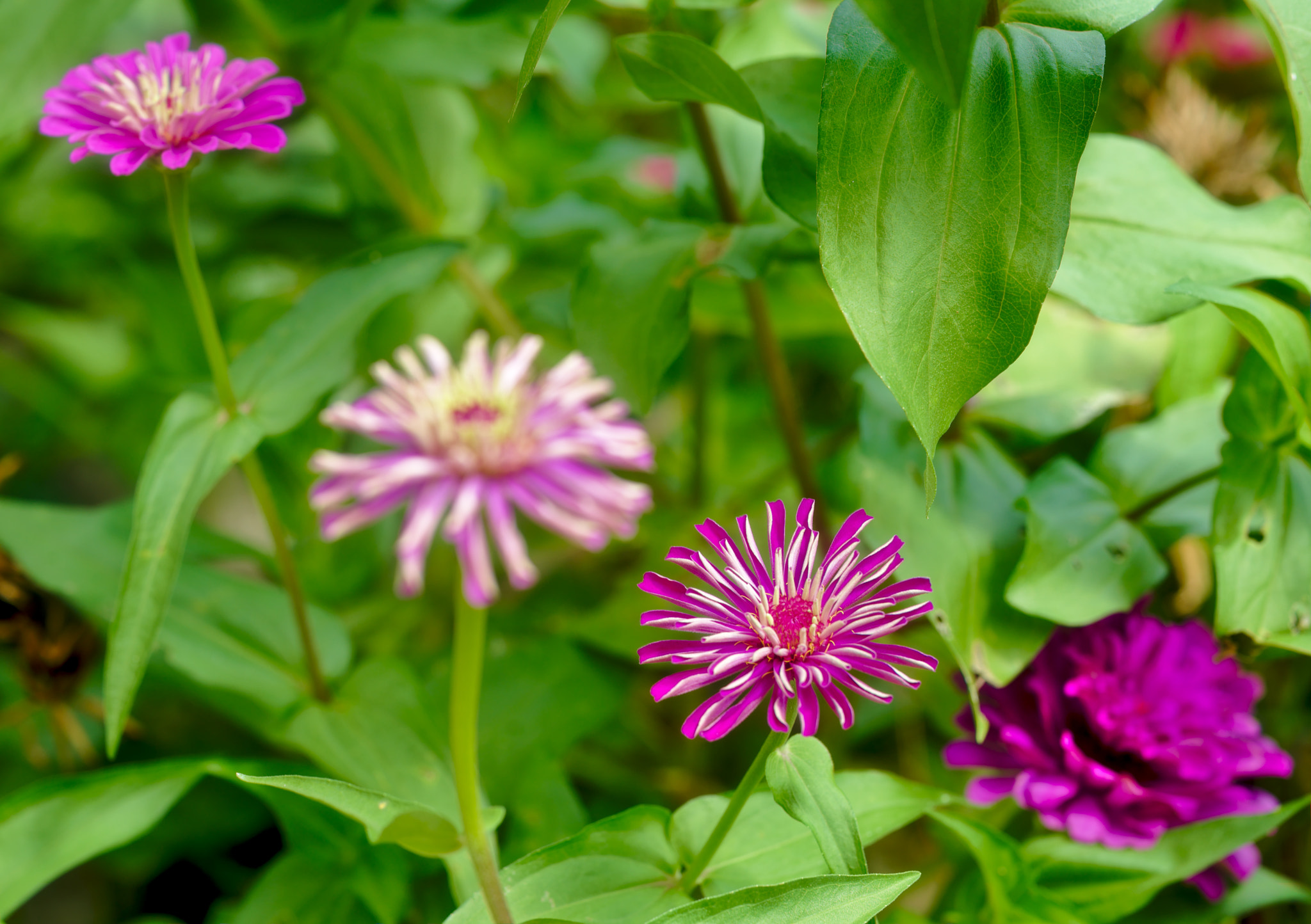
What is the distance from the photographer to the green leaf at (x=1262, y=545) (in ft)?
1.23

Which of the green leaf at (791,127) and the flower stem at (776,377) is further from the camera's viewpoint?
the flower stem at (776,377)

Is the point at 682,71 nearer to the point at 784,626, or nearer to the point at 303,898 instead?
the point at 784,626

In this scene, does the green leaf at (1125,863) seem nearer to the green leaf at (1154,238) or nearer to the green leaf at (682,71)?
the green leaf at (1154,238)

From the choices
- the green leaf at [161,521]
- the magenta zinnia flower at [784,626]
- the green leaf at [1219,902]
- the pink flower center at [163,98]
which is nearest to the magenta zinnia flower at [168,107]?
the pink flower center at [163,98]

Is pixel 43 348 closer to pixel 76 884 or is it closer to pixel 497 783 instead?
pixel 76 884

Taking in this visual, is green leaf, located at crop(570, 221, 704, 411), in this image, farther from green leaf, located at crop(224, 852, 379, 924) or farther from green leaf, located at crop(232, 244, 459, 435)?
green leaf, located at crop(224, 852, 379, 924)

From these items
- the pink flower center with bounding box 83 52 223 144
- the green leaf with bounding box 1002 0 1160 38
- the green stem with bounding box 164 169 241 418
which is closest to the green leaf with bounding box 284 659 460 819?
the green stem with bounding box 164 169 241 418

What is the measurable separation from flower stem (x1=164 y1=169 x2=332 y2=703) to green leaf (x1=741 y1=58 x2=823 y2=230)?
0.67ft

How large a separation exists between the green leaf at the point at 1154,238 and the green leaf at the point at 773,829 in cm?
19

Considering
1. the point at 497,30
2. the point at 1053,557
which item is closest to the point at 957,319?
the point at 1053,557

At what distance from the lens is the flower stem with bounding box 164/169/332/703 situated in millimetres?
358

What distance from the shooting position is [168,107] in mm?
355

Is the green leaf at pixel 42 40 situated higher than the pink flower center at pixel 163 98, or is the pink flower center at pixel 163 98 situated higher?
the green leaf at pixel 42 40

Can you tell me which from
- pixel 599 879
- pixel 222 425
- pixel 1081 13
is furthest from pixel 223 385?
pixel 1081 13
